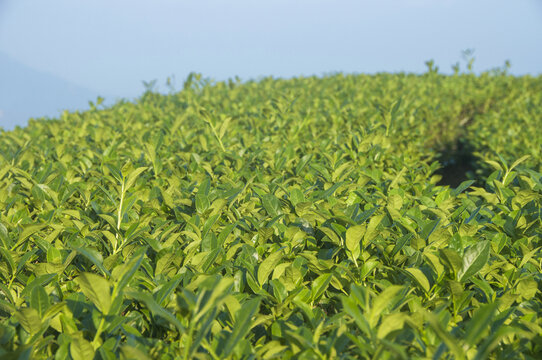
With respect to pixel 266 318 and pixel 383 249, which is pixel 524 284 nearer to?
pixel 383 249

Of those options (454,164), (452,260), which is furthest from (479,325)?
(454,164)

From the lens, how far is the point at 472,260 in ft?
5.68

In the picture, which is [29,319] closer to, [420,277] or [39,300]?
[39,300]

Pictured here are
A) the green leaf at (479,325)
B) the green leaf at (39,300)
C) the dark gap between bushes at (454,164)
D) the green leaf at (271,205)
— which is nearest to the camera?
the green leaf at (479,325)

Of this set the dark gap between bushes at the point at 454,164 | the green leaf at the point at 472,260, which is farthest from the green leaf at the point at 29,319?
the dark gap between bushes at the point at 454,164

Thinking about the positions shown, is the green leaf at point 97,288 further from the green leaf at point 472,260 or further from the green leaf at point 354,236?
the green leaf at point 472,260

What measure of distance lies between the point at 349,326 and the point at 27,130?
248 inches

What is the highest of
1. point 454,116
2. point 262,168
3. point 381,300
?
point 454,116

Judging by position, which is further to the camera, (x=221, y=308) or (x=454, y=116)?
(x=454, y=116)

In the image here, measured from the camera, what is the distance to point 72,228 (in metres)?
2.31

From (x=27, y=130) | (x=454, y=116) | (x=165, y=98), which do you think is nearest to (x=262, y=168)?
(x=27, y=130)

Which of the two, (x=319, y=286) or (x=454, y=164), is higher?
(x=454, y=164)

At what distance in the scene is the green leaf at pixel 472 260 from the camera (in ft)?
5.65

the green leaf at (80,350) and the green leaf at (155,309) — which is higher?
the green leaf at (155,309)
